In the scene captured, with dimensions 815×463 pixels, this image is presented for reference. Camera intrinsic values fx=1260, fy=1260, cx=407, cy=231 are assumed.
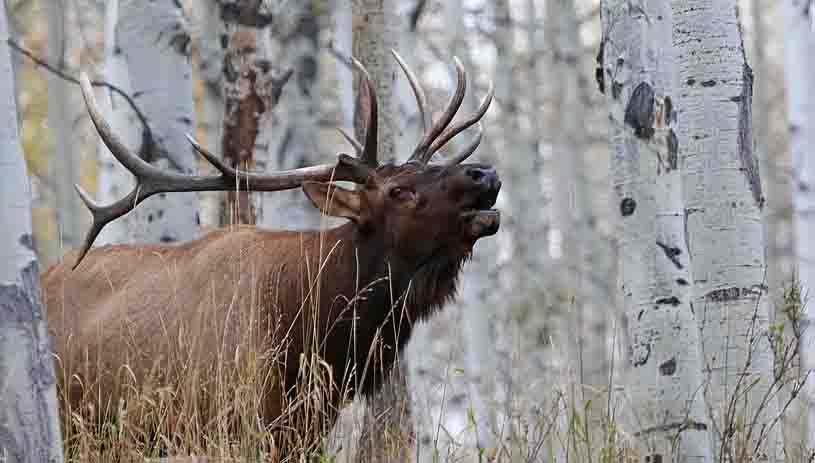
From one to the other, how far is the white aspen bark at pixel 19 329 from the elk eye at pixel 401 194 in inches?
93.3

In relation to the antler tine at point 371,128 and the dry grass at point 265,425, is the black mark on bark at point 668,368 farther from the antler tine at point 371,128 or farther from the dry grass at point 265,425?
the antler tine at point 371,128

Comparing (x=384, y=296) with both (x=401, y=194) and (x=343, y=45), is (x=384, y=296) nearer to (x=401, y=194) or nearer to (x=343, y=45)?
(x=401, y=194)

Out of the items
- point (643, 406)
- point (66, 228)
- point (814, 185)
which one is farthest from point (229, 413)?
point (66, 228)

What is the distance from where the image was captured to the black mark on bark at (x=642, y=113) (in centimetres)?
445

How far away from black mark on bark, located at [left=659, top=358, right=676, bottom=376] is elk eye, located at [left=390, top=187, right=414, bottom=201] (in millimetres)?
1583

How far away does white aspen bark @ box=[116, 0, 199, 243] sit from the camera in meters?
6.76

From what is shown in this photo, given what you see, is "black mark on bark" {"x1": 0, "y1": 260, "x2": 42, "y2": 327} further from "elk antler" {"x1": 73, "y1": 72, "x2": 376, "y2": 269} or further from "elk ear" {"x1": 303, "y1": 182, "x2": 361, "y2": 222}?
"elk ear" {"x1": 303, "y1": 182, "x2": 361, "y2": 222}

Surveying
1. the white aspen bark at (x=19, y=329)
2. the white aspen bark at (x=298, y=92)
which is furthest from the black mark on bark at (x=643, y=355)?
the white aspen bark at (x=298, y=92)

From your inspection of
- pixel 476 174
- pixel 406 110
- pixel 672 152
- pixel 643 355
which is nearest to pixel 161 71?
pixel 476 174

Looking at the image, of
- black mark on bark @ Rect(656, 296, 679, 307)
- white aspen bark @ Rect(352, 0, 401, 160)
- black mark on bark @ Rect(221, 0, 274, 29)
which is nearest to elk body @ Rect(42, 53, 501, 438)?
white aspen bark @ Rect(352, 0, 401, 160)

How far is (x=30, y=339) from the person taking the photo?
3398 millimetres

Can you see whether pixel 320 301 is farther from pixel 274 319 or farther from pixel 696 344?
pixel 696 344

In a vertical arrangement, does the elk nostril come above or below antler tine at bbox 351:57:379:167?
below

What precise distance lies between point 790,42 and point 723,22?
460 cm
